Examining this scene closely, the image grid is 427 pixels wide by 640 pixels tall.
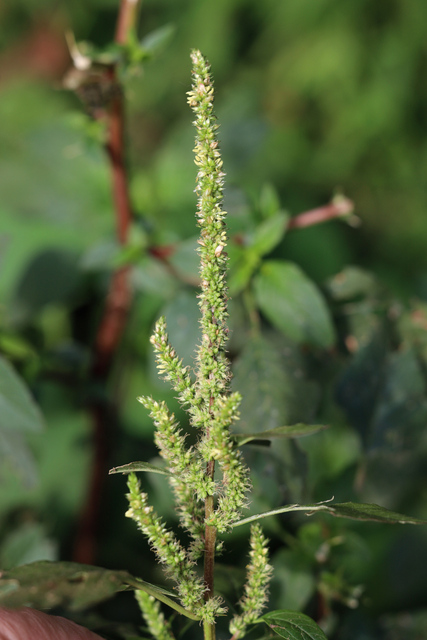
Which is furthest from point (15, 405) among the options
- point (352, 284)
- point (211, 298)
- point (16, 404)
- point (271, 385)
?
point (352, 284)

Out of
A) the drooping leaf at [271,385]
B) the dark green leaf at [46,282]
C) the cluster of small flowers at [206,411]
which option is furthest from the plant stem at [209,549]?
the dark green leaf at [46,282]

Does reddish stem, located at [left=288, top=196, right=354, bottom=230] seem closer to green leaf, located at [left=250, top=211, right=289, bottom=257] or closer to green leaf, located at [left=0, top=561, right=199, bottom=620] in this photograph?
green leaf, located at [left=250, top=211, right=289, bottom=257]

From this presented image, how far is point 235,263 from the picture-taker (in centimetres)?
92

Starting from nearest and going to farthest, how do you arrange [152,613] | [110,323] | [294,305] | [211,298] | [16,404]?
[211,298], [152,613], [16,404], [294,305], [110,323]

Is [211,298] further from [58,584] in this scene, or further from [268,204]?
[268,204]

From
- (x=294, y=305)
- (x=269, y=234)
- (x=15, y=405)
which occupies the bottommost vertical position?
(x=15, y=405)

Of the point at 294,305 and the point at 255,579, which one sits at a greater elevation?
the point at 294,305

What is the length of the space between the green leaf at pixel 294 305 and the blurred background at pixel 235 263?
2cm

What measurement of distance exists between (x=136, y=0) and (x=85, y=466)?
3.51 ft

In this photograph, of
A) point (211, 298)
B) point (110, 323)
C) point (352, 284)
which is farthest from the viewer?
point (110, 323)

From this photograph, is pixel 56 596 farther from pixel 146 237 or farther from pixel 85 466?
pixel 85 466

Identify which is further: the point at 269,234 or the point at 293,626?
the point at 269,234

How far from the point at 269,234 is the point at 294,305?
11cm

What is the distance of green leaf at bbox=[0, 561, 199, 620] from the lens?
0.39 meters
